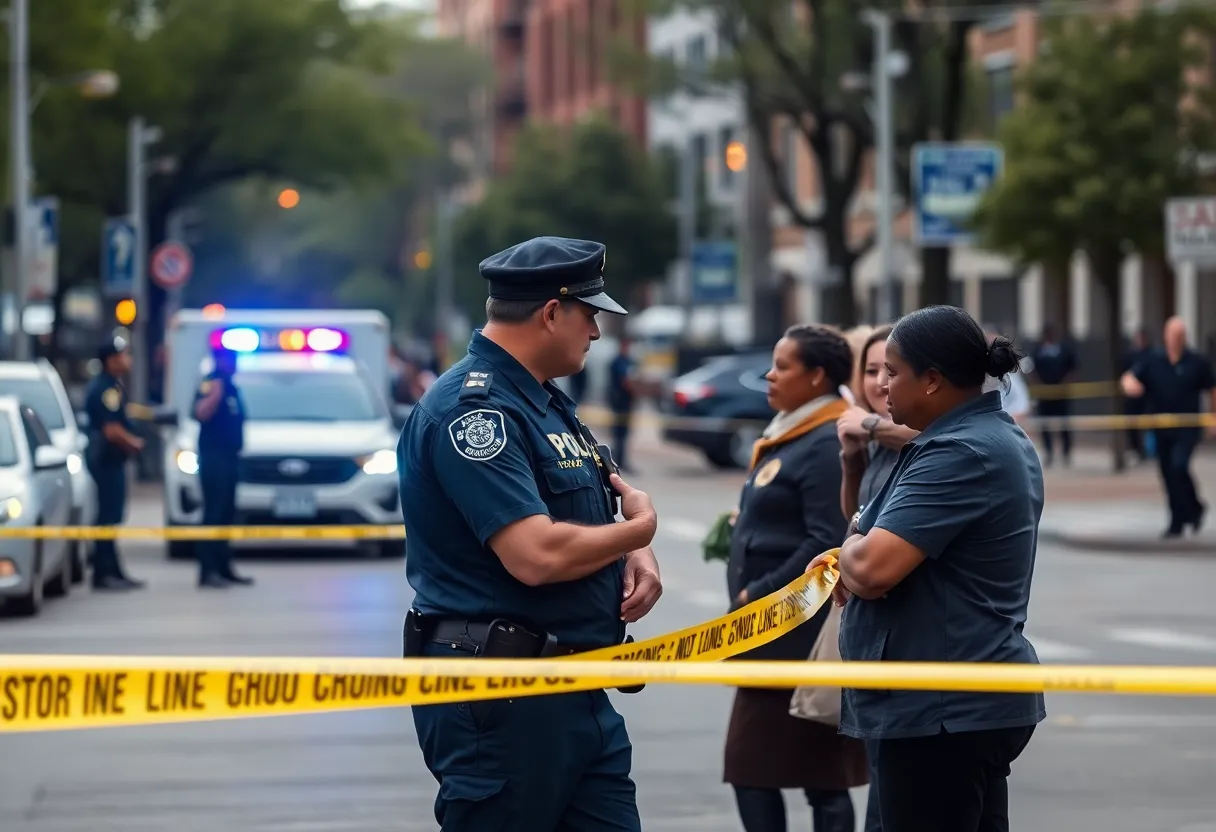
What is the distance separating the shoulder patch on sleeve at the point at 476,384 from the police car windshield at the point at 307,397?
15174mm

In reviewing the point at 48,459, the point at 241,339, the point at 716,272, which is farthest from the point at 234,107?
the point at 48,459

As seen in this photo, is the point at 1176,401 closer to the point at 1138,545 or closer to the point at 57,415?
the point at 1138,545

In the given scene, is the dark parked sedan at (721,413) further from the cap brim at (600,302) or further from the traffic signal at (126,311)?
the cap brim at (600,302)

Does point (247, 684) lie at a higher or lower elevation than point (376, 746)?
higher

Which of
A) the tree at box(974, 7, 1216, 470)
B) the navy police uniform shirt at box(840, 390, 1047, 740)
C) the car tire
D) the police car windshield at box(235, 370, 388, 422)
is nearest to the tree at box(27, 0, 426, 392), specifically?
the tree at box(974, 7, 1216, 470)

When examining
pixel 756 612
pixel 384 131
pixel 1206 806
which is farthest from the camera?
pixel 384 131

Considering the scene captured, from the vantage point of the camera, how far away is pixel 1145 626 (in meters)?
13.9

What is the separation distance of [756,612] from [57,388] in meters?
13.4

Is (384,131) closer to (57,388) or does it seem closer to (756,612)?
(57,388)

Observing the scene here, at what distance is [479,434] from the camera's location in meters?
4.38

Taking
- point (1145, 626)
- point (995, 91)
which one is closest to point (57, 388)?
point (1145, 626)

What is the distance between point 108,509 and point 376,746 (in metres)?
7.38

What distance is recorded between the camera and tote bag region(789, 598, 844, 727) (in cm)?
624

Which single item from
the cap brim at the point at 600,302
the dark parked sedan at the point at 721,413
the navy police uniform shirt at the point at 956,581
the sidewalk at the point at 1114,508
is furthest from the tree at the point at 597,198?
the cap brim at the point at 600,302
